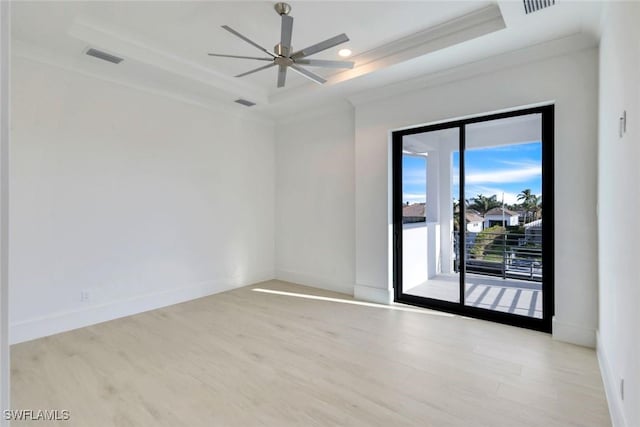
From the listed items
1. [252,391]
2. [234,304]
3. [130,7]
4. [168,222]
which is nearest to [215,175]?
[168,222]

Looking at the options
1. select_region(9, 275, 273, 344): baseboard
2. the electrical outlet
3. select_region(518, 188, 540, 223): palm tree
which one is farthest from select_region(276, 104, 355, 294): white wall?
the electrical outlet

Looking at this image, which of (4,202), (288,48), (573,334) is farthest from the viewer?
(573,334)

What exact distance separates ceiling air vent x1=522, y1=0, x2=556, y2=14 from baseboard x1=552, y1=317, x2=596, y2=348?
2.75 m

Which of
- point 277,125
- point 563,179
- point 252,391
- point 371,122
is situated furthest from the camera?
point 277,125

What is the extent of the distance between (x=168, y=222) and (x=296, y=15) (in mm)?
2972

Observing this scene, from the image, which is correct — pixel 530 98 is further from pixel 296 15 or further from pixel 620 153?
pixel 296 15

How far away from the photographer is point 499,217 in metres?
4.54

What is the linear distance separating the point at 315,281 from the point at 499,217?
2.89 metres

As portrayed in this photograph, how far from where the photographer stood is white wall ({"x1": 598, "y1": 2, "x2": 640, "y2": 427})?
1518 millimetres

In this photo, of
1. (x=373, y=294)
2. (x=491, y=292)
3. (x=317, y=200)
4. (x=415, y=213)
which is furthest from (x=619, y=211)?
(x=317, y=200)

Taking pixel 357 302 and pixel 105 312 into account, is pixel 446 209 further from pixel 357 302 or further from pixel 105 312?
pixel 105 312

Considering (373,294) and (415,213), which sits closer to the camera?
(373,294)

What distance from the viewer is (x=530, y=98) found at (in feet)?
10.6

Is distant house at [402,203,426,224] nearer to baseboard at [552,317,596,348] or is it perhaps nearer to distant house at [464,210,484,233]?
distant house at [464,210,484,233]
